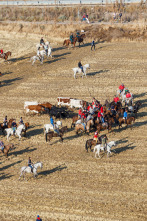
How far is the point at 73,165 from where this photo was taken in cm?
2273

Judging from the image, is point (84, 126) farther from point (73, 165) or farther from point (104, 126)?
point (73, 165)

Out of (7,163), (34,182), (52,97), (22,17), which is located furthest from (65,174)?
(22,17)

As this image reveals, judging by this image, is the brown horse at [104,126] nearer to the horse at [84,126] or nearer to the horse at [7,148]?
the horse at [84,126]

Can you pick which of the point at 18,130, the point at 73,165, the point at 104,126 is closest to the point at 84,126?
the point at 104,126

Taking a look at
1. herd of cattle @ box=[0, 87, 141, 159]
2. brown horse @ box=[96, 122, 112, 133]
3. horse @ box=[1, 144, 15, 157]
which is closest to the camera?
horse @ box=[1, 144, 15, 157]

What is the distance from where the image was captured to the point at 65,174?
2188 centimetres

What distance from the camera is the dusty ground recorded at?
18.8m

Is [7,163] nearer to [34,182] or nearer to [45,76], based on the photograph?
[34,182]

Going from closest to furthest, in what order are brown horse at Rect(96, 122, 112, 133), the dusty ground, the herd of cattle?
the dusty ground < brown horse at Rect(96, 122, 112, 133) < the herd of cattle

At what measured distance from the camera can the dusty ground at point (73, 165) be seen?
18797mm

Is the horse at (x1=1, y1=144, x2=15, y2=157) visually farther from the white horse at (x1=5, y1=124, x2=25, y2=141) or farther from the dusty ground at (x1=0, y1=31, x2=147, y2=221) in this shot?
the white horse at (x1=5, y1=124, x2=25, y2=141)

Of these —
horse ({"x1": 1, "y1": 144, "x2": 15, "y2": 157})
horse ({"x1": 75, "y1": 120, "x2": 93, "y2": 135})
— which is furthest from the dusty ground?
horse ({"x1": 75, "y1": 120, "x2": 93, "y2": 135})

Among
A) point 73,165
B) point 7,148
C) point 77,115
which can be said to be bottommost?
point 73,165

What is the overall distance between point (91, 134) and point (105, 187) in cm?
658
